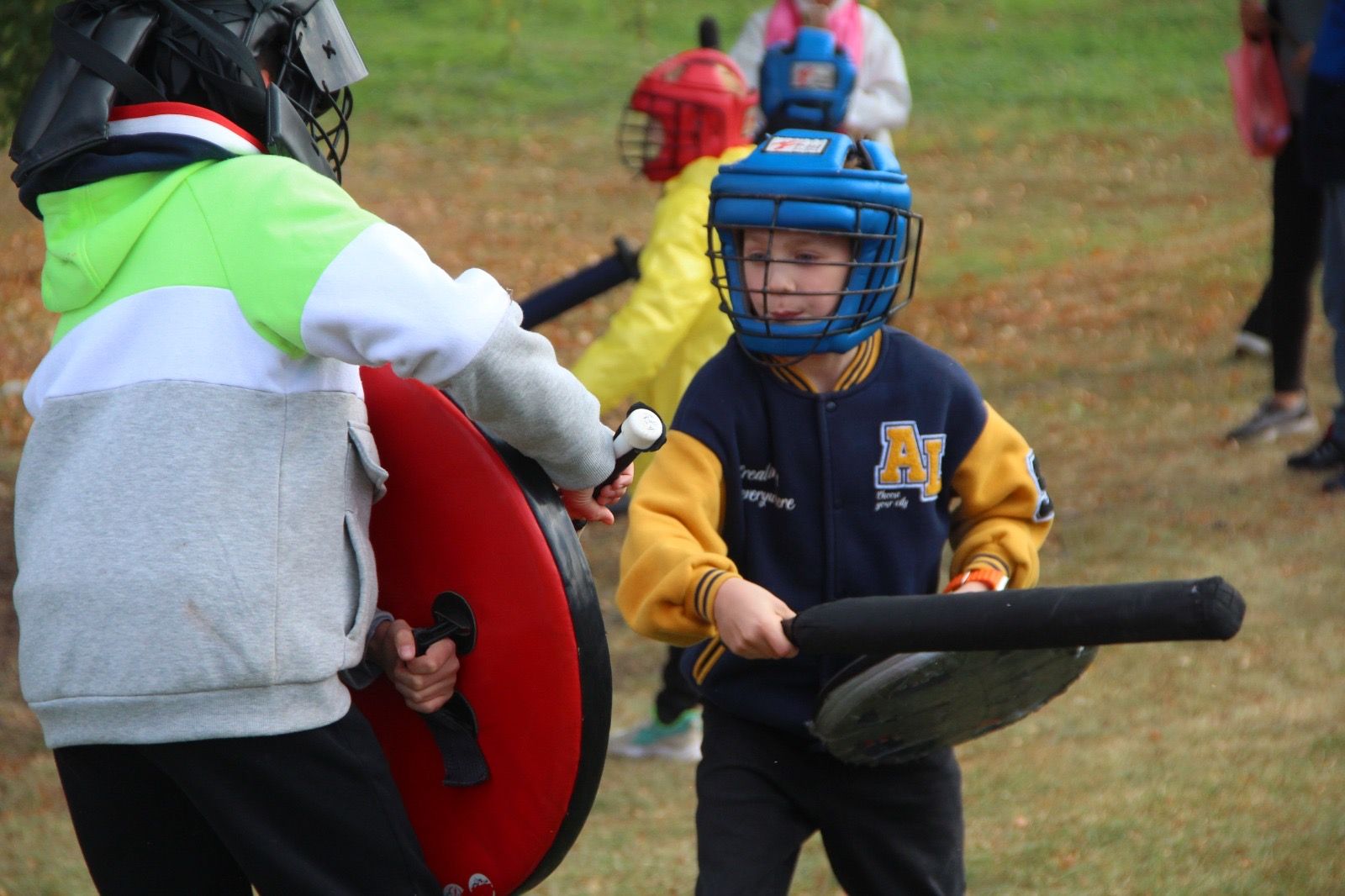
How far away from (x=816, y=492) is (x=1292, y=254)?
467cm

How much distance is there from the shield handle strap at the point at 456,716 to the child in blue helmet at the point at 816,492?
0.34 metres

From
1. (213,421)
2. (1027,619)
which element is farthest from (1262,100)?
(213,421)

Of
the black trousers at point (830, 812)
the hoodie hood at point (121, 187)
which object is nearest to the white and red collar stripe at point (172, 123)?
the hoodie hood at point (121, 187)

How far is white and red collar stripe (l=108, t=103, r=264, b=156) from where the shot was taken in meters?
2.29

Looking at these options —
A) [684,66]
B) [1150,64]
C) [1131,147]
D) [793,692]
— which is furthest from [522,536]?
[1150,64]

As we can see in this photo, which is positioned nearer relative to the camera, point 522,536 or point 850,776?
point 522,536

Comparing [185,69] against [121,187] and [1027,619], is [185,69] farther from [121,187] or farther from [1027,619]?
[1027,619]

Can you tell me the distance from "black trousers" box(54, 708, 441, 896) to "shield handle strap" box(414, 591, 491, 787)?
142mm

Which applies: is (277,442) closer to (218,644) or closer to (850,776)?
(218,644)

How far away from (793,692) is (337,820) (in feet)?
2.80

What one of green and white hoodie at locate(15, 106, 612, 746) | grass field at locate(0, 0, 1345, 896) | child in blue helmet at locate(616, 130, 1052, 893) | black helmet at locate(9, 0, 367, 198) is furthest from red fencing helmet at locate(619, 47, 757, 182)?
green and white hoodie at locate(15, 106, 612, 746)

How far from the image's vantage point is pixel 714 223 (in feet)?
9.41

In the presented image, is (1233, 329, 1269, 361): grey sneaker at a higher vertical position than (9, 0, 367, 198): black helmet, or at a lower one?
lower

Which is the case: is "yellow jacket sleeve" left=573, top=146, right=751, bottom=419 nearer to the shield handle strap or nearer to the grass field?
the grass field
